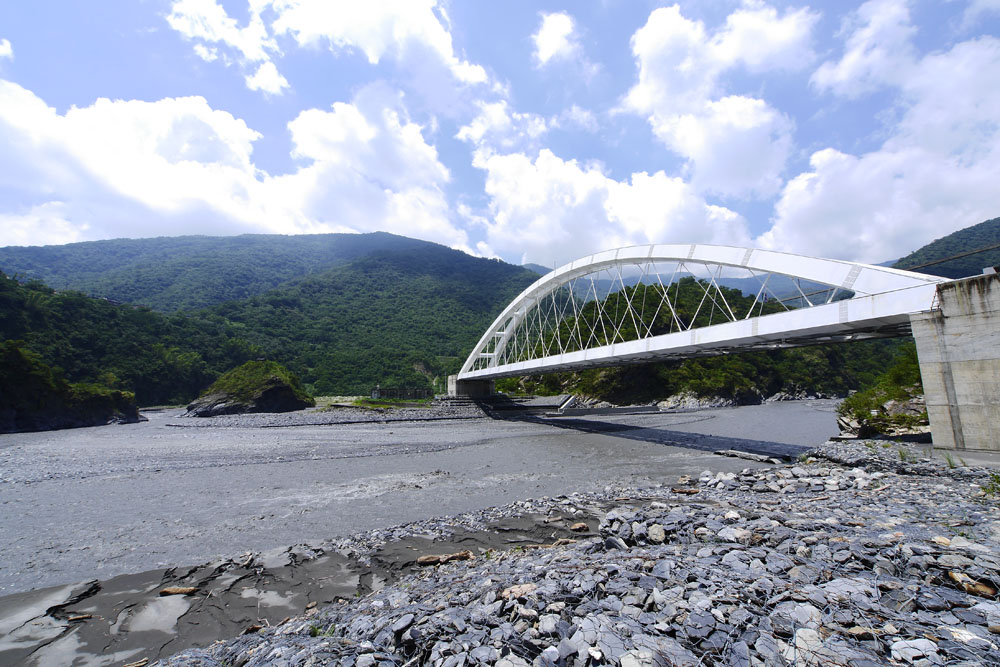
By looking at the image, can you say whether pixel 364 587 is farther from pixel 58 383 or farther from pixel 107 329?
pixel 107 329

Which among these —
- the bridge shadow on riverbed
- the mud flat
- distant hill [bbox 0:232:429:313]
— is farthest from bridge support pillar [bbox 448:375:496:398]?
distant hill [bbox 0:232:429:313]

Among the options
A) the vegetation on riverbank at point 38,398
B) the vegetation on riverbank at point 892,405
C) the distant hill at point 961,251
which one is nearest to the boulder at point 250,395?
the vegetation on riverbank at point 38,398

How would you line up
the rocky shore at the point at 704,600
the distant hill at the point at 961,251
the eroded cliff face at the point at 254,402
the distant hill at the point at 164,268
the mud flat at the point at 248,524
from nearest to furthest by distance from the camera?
1. the rocky shore at the point at 704,600
2. the mud flat at the point at 248,524
3. the eroded cliff face at the point at 254,402
4. the distant hill at the point at 961,251
5. the distant hill at the point at 164,268

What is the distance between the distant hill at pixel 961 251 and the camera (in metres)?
69.8

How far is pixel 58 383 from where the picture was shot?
37.1 m

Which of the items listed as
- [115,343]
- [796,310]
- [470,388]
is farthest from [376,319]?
[796,310]

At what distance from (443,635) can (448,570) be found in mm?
2734

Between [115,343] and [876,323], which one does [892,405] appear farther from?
[115,343]

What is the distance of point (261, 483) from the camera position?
13398mm

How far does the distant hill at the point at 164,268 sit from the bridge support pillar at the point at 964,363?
13918cm

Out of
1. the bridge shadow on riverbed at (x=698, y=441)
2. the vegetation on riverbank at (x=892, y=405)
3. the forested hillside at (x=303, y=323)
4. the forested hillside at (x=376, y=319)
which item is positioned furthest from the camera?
the forested hillside at (x=376, y=319)

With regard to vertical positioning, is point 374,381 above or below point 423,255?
below

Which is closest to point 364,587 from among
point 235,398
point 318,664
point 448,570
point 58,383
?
point 448,570

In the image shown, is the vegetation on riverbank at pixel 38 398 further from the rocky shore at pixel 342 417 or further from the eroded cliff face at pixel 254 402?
the eroded cliff face at pixel 254 402
